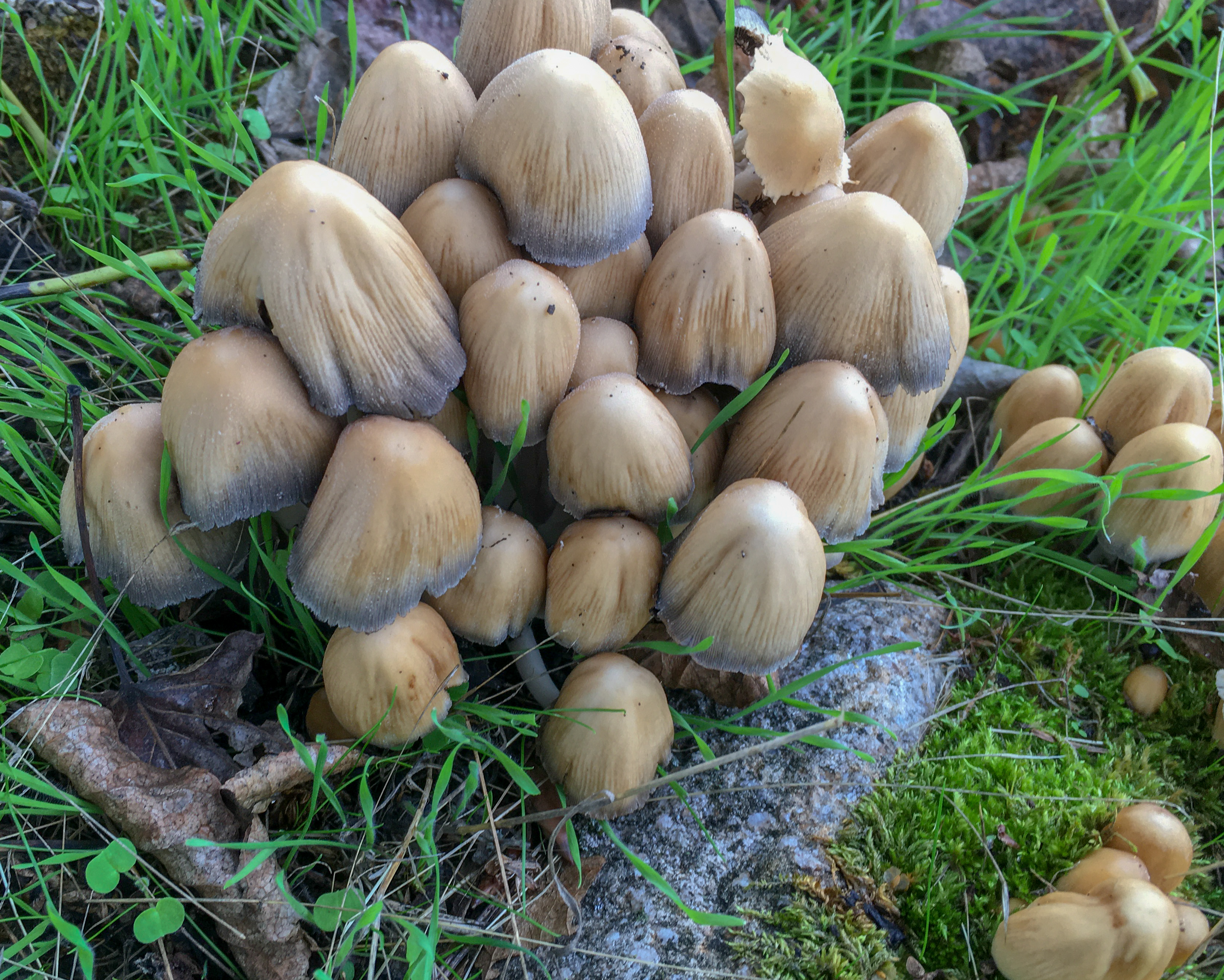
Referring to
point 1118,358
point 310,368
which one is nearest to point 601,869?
point 310,368

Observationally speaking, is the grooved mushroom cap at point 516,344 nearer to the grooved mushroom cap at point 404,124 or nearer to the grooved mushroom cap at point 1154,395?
the grooved mushroom cap at point 404,124

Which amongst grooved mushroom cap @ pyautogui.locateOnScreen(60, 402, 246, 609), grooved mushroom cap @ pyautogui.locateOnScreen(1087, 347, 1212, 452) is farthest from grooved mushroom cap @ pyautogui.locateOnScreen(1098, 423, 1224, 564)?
grooved mushroom cap @ pyautogui.locateOnScreen(60, 402, 246, 609)

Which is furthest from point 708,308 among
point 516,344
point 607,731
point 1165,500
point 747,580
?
point 1165,500

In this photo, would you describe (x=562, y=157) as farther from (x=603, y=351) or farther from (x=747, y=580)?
(x=747, y=580)

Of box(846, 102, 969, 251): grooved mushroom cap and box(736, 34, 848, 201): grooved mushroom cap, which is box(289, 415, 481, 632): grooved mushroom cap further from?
box(846, 102, 969, 251): grooved mushroom cap

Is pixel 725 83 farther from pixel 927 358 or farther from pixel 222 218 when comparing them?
pixel 222 218

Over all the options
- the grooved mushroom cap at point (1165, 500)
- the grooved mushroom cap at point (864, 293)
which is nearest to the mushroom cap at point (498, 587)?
the grooved mushroom cap at point (864, 293)

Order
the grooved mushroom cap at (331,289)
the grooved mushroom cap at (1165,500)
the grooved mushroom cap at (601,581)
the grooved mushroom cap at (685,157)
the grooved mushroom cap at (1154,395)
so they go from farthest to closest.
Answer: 1. the grooved mushroom cap at (1154,395)
2. the grooved mushroom cap at (1165,500)
3. the grooved mushroom cap at (685,157)
4. the grooved mushroom cap at (601,581)
5. the grooved mushroom cap at (331,289)
